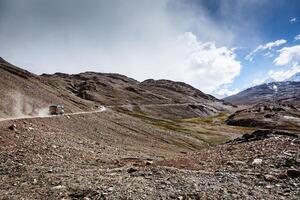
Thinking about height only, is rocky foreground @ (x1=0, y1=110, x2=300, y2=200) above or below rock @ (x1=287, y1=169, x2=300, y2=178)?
below

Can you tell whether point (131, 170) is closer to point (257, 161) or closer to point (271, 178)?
point (257, 161)

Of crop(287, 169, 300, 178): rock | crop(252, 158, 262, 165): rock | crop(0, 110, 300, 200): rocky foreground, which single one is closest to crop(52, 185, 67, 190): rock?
crop(0, 110, 300, 200): rocky foreground

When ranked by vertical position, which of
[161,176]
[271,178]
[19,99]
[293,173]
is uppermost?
[293,173]

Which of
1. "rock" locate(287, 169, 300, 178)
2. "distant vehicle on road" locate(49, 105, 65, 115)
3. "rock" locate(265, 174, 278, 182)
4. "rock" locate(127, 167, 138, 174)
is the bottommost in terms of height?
"rock" locate(127, 167, 138, 174)

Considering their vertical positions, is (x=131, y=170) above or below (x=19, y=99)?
below

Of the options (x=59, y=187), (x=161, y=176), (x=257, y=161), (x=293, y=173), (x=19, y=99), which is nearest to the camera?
(x=293, y=173)

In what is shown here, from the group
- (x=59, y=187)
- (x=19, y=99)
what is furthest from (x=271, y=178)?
(x=19, y=99)

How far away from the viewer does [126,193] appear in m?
20.5

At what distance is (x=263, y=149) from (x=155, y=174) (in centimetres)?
1135

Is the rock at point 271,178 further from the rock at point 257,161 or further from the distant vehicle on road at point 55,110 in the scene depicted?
the distant vehicle on road at point 55,110

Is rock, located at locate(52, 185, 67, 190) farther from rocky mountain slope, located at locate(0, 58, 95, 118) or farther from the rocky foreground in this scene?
rocky mountain slope, located at locate(0, 58, 95, 118)

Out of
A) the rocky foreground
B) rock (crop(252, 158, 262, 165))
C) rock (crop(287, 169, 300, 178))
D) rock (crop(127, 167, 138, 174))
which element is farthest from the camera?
rock (crop(252, 158, 262, 165))

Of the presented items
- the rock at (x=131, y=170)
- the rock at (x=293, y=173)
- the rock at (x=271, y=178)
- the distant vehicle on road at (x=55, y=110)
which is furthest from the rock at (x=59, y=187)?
the distant vehicle on road at (x=55, y=110)

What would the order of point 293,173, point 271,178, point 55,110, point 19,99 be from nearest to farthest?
point 271,178, point 293,173, point 55,110, point 19,99
